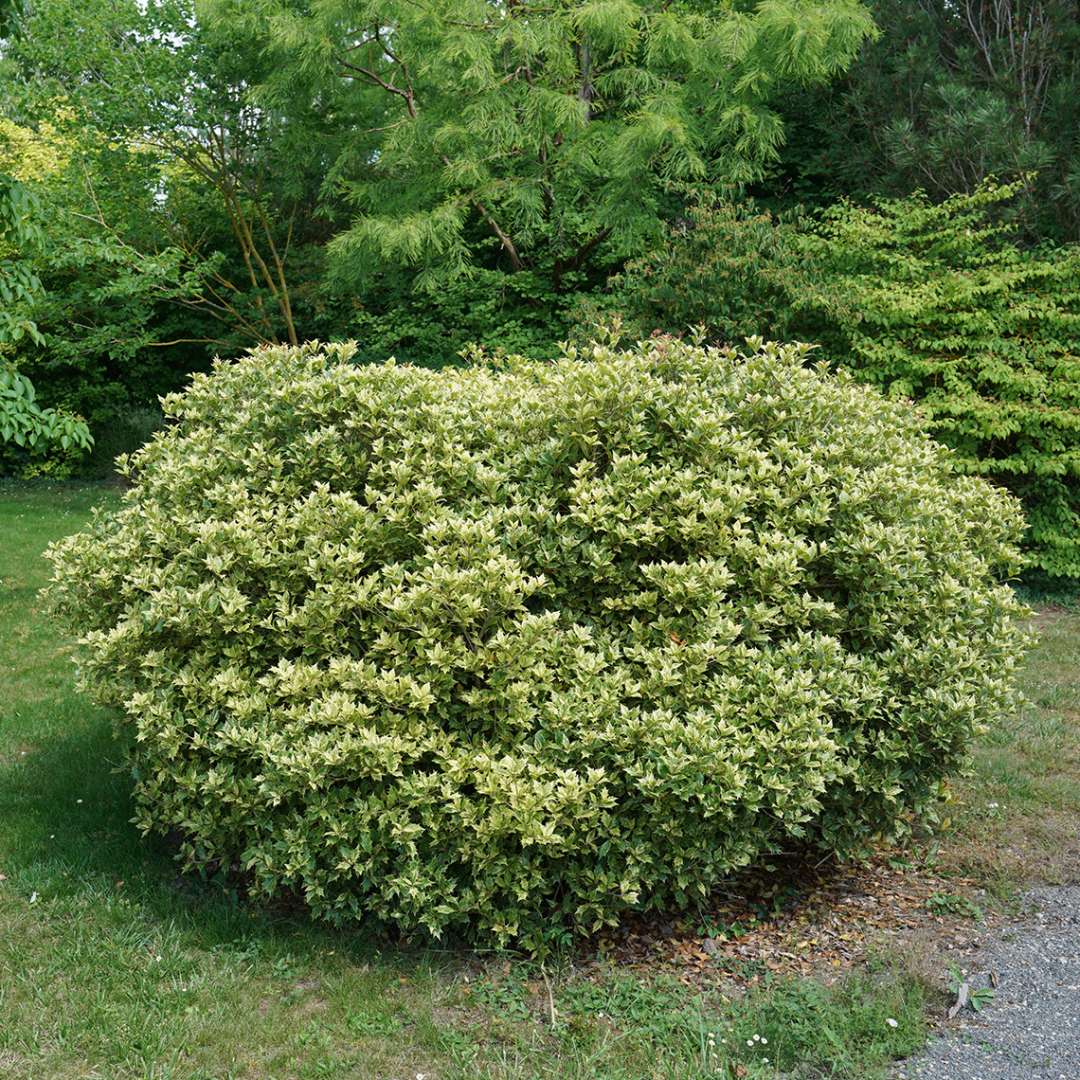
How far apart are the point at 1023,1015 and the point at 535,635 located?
5.98 feet

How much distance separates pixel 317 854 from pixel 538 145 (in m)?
8.53

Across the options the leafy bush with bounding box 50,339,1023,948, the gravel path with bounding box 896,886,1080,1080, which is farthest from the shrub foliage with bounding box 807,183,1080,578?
the gravel path with bounding box 896,886,1080,1080

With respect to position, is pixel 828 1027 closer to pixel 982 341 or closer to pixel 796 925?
pixel 796 925

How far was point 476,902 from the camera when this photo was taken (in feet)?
10.9

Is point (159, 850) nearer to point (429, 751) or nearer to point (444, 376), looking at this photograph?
point (429, 751)

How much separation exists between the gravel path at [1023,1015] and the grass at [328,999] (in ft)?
0.39

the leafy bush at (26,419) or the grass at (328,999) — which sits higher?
the leafy bush at (26,419)

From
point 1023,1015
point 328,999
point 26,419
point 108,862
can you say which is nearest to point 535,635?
point 328,999

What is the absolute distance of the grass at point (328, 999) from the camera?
2943 millimetres

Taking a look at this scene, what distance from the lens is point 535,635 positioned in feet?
11.4

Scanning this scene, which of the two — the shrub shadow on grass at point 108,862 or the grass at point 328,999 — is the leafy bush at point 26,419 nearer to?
the shrub shadow on grass at point 108,862

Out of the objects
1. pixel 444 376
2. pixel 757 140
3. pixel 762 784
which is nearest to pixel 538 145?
pixel 757 140

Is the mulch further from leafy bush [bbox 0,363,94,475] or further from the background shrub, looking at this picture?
the background shrub

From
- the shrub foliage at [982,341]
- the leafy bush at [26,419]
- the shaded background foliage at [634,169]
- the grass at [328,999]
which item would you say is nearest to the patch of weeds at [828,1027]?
the grass at [328,999]
